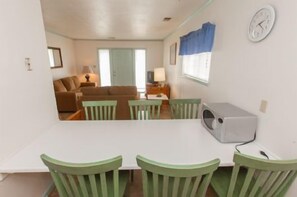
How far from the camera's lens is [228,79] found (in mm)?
1910

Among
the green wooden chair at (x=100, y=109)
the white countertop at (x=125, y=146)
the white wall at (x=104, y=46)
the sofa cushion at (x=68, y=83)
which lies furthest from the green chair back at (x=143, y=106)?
the white wall at (x=104, y=46)

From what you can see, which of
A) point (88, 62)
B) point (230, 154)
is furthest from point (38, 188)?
point (88, 62)

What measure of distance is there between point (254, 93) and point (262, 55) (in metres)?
0.33

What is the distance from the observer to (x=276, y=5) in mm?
1233

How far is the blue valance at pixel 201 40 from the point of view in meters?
2.29

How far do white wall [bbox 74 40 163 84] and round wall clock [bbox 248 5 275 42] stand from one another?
574cm

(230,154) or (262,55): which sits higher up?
(262,55)

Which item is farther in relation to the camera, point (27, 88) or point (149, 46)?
point (149, 46)

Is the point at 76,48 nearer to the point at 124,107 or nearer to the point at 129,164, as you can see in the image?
the point at 124,107

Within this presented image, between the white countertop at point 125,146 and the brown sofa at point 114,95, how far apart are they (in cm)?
164

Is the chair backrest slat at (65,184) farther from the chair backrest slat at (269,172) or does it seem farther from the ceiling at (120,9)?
the ceiling at (120,9)

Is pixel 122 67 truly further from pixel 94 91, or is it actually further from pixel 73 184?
pixel 73 184

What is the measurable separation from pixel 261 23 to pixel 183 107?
1.22 metres

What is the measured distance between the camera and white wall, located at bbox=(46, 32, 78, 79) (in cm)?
505
